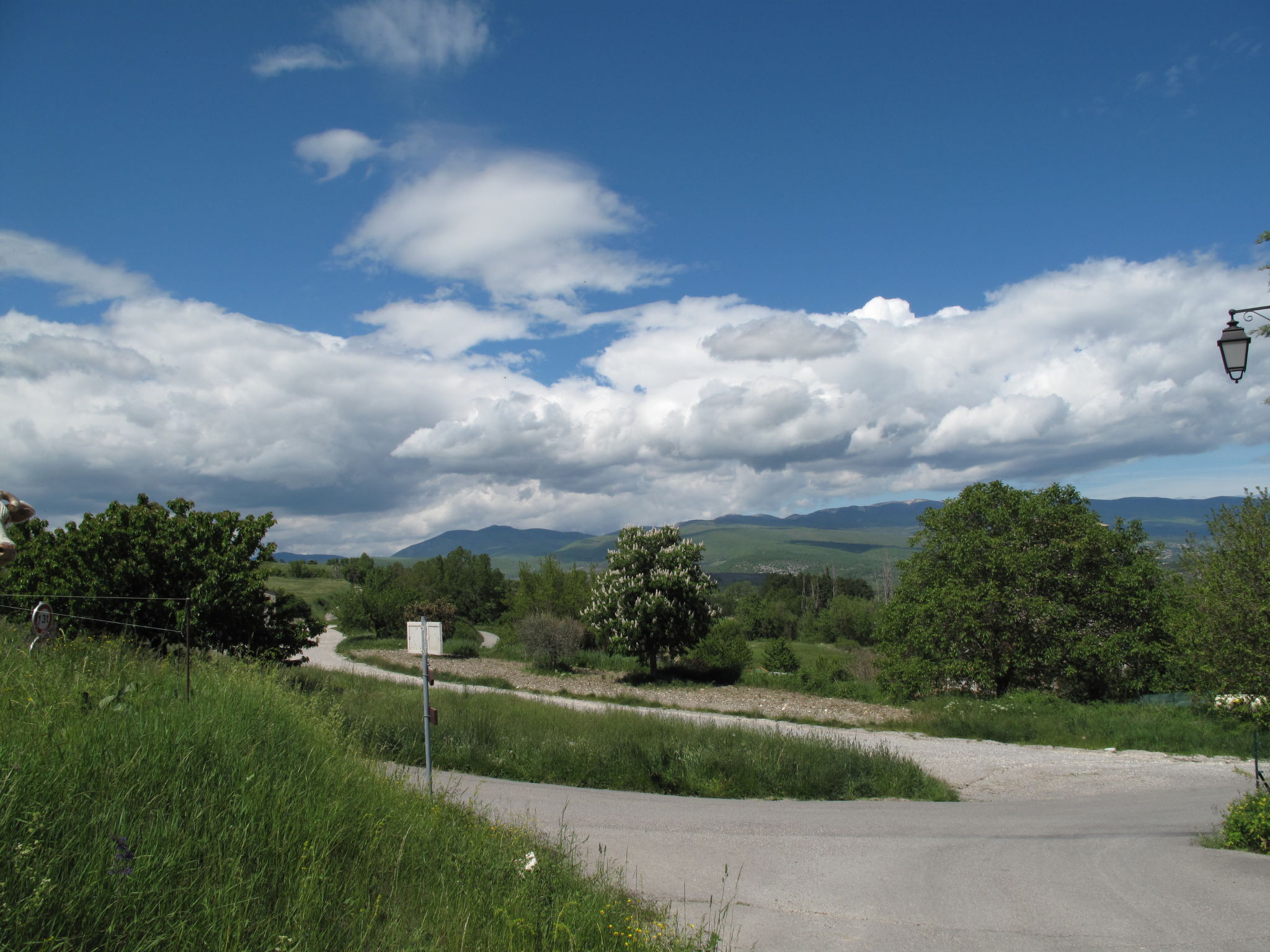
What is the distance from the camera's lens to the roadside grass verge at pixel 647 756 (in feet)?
42.2

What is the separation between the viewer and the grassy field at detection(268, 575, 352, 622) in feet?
273

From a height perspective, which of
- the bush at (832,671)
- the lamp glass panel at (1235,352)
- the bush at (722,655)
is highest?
the lamp glass panel at (1235,352)

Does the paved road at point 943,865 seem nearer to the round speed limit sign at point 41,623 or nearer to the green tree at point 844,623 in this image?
the round speed limit sign at point 41,623

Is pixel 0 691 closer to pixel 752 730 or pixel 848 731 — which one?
pixel 752 730

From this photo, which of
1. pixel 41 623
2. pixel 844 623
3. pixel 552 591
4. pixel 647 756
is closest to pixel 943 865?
pixel 647 756

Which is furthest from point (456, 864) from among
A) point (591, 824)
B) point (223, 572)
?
point (223, 572)

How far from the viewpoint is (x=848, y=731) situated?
66.5 feet

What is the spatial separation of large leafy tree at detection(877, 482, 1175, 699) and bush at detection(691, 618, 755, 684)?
6816 mm

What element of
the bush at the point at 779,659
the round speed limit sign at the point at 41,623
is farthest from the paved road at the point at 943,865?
the bush at the point at 779,659

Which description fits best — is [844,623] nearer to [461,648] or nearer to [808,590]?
[808,590]

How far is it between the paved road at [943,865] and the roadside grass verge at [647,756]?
2.73ft

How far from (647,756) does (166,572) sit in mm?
12578

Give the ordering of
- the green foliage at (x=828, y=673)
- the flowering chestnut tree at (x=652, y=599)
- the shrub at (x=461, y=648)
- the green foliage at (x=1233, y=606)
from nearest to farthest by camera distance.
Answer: the green foliage at (x=1233, y=606)
the flowering chestnut tree at (x=652, y=599)
the green foliage at (x=828, y=673)
the shrub at (x=461, y=648)

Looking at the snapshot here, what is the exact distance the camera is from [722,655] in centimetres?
3997
